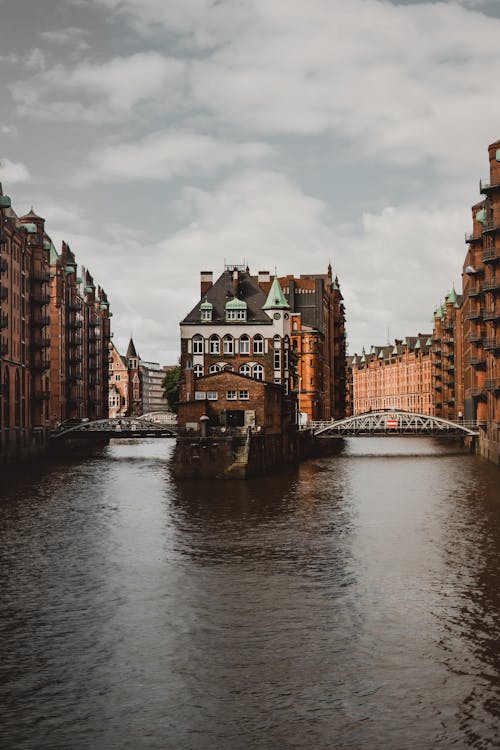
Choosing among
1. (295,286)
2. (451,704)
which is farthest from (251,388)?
(295,286)

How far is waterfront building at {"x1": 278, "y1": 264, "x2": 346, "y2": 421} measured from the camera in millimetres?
129625

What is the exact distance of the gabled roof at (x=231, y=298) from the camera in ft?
323

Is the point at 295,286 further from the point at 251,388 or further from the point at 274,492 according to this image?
the point at 274,492

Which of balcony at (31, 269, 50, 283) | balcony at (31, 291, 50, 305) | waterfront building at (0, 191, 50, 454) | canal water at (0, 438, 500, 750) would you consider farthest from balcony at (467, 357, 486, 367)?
balcony at (31, 269, 50, 283)

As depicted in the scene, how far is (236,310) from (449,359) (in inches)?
2556

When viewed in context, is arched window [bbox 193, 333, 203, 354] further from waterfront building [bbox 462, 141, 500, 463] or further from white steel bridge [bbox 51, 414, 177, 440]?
waterfront building [bbox 462, 141, 500, 463]

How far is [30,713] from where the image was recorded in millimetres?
19094

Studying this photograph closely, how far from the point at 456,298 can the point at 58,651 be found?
132 m

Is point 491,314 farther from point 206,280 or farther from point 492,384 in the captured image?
point 206,280

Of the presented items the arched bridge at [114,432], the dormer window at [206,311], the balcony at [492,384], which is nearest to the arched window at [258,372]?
the dormer window at [206,311]

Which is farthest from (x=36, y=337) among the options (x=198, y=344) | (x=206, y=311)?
(x=206, y=311)

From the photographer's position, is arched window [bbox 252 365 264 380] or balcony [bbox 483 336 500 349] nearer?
balcony [bbox 483 336 500 349]

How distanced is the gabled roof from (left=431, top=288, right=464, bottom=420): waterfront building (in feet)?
137

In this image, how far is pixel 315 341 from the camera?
429ft
